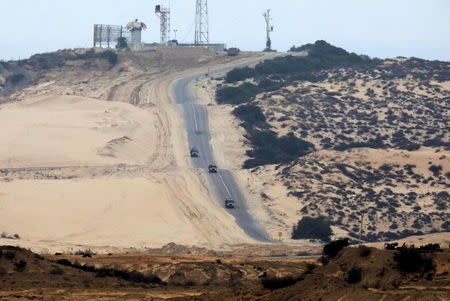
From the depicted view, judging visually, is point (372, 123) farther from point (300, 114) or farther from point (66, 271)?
point (66, 271)

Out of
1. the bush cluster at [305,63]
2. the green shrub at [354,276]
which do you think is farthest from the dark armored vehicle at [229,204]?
the bush cluster at [305,63]

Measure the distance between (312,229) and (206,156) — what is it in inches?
1139

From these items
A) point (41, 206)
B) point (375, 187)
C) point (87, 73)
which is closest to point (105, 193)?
point (41, 206)

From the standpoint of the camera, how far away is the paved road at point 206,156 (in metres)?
69.4

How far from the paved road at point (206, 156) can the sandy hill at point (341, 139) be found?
133 centimetres

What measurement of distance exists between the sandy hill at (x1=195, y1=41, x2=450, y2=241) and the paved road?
1329 mm

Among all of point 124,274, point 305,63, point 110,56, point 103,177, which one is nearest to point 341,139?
point 103,177

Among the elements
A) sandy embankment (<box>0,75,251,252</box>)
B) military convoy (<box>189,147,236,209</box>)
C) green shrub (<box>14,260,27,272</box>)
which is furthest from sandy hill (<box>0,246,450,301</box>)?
military convoy (<box>189,147,236,209</box>)

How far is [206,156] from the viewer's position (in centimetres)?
9300

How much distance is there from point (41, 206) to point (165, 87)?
58.4 m

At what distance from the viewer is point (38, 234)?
201ft

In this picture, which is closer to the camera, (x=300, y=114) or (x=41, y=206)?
(x=41, y=206)

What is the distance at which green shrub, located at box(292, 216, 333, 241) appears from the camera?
214 feet

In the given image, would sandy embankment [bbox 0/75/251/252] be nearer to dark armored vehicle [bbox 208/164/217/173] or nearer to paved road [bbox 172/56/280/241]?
paved road [bbox 172/56/280/241]
